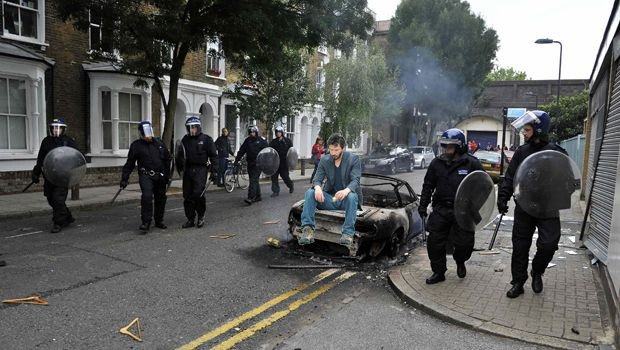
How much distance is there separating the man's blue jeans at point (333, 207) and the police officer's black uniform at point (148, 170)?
3.20 meters

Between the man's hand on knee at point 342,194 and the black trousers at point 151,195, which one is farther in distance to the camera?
the black trousers at point 151,195

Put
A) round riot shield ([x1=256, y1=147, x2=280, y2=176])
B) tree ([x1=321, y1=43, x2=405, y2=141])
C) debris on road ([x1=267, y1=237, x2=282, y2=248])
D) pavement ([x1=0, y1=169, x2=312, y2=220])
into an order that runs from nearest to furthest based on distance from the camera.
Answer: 1. debris on road ([x1=267, y1=237, x2=282, y2=248])
2. pavement ([x1=0, y1=169, x2=312, y2=220])
3. round riot shield ([x1=256, y1=147, x2=280, y2=176])
4. tree ([x1=321, y1=43, x2=405, y2=141])

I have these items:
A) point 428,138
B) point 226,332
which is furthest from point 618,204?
point 428,138

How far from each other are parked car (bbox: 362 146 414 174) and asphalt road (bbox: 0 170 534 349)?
562 inches

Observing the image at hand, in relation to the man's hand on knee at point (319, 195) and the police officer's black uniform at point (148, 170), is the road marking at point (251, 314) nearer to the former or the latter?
the man's hand on knee at point (319, 195)

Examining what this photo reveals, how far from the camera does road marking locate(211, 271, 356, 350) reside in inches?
145

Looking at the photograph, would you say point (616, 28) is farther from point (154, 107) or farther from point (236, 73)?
point (236, 73)

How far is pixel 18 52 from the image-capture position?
11438 millimetres

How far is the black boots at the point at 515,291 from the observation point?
15.3ft

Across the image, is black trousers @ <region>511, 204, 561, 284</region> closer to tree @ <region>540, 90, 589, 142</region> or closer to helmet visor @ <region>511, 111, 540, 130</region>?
helmet visor @ <region>511, 111, 540, 130</region>

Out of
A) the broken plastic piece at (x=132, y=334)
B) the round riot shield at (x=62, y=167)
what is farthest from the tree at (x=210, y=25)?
the broken plastic piece at (x=132, y=334)

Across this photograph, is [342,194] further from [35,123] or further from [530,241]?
[35,123]

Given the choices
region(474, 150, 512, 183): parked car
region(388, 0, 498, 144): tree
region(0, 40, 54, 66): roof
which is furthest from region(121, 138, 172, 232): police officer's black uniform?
region(388, 0, 498, 144): tree

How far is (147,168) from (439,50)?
26.9 metres
